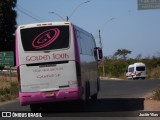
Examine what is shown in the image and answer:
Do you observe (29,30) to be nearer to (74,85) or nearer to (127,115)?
(74,85)

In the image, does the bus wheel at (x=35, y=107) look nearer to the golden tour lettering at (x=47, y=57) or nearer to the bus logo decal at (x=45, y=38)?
the golden tour lettering at (x=47, y=57)

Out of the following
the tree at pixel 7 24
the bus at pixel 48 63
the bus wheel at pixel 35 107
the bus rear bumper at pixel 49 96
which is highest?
the tree at pixel 7 24

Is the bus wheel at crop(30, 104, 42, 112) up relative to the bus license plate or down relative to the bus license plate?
down

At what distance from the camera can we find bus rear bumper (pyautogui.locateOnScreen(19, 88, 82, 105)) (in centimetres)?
1816

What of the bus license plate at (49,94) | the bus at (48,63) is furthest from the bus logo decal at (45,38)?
the bus license plate at (49,94)

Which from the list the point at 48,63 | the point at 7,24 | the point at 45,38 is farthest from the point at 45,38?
the point at 7,24

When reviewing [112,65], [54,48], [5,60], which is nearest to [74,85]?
[54,48]

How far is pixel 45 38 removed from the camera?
18.5 meters

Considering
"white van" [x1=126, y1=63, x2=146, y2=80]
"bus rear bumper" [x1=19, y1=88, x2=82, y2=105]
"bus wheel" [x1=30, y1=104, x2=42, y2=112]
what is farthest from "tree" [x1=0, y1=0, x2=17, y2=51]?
"bus rear bumper" [x1=19, y1=88, x2=82, y2=105]

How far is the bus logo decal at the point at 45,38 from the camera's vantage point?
18453 mm

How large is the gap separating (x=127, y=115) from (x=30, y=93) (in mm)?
3758

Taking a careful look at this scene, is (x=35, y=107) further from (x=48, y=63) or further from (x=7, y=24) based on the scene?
(x=7, y=24)

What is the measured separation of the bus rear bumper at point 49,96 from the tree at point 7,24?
1857 inches

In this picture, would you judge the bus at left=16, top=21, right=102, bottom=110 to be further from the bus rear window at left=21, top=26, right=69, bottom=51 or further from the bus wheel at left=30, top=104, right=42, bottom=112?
the bus wheel at left=30, top=104, right=42, bottom=112
